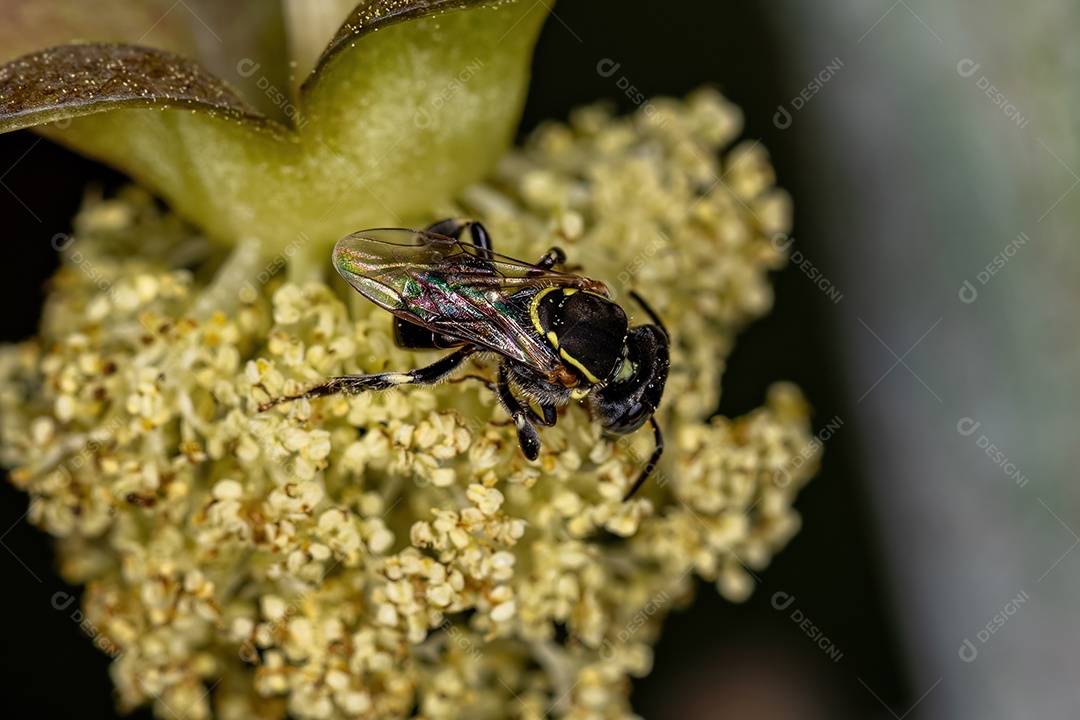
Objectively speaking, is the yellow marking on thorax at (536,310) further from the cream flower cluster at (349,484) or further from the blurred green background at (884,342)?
the blurred green background at (884,342)

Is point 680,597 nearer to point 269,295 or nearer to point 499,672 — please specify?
point 499,672

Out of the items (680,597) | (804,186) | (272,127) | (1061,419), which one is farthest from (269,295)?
(1061,419)

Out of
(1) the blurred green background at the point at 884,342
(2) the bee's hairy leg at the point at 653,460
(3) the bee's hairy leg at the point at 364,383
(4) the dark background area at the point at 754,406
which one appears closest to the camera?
(3) the bee's hairy leg at the point at 364,383

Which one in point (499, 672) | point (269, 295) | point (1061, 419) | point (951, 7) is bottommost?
point (499, 672)

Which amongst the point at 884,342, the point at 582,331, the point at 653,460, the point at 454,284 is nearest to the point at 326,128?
the point at 454,284

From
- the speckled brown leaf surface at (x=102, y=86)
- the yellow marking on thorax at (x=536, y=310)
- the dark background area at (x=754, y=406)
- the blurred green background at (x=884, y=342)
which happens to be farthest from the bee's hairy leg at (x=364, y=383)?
the dark background area at (x=754, y=406)

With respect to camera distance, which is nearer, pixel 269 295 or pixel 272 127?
pixel 272 127

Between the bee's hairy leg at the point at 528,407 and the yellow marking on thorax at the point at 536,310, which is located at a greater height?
the yellow marking on thorax at the point at 536,310
